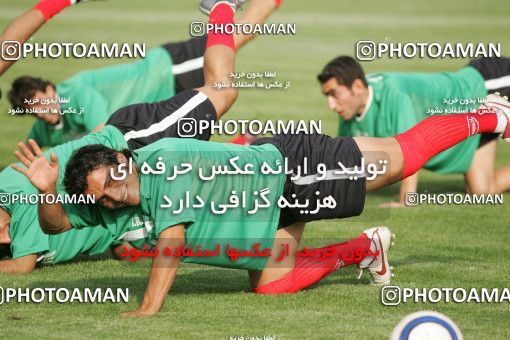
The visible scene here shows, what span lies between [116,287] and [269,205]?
1.36 m

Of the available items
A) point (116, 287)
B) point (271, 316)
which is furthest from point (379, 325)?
point (116, 287)

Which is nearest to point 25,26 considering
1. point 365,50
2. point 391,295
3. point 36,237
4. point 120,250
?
point 36,237

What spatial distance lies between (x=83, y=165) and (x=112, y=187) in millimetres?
227

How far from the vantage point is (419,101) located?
1164cm

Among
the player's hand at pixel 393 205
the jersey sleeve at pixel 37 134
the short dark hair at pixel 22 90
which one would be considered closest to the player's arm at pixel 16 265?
the short dark hair at pixel 22 90

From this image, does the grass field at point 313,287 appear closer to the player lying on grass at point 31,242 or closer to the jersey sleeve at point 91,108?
the player lying on grass at point 31,242

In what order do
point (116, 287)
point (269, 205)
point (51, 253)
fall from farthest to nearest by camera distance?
point (51, 253)
point (116, 287)
point (269, 205)

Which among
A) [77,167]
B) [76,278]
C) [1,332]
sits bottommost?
[1,332]

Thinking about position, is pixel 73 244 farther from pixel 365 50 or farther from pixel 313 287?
pixel 365 50

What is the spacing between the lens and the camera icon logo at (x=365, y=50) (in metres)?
10.2

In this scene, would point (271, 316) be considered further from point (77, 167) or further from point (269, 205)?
point (77, 167)

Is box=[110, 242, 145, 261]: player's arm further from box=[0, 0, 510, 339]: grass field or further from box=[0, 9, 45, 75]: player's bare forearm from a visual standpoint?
box=[0, 9, 45, 75]: player's bare forearm

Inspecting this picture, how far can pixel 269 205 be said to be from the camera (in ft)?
23.3

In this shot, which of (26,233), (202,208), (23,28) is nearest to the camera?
(202,208)
